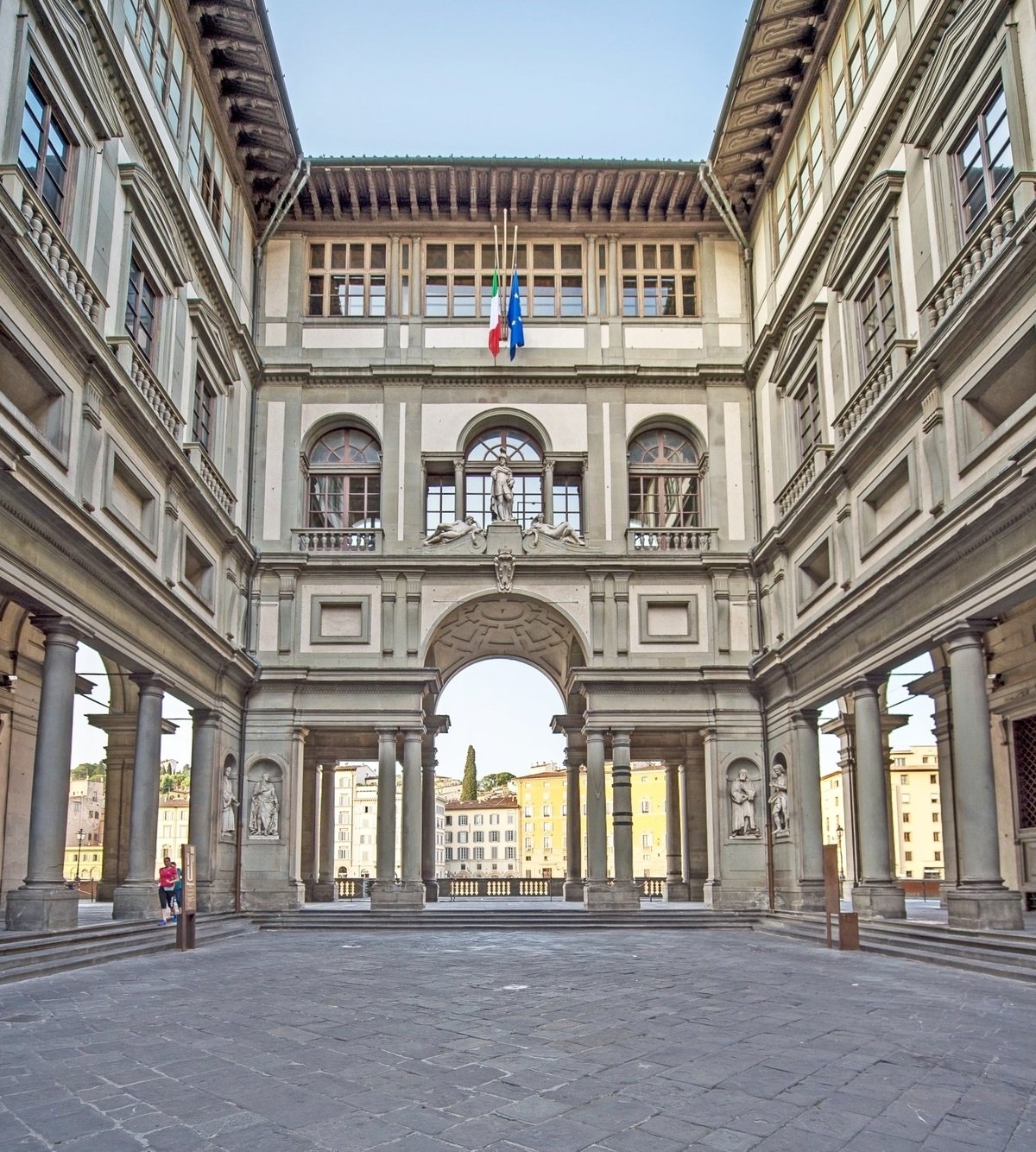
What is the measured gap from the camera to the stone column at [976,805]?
52.4 feet

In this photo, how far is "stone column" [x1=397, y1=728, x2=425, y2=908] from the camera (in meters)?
27.9

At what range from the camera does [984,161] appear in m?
16.8

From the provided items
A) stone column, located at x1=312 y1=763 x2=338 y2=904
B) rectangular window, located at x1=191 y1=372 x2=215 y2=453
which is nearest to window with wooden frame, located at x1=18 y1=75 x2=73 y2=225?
rectangular window, located at x1=191 y1=372 x2=215 y2=453

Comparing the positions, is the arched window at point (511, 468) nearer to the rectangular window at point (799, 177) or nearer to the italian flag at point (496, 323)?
the italian flag at point (496, 323)

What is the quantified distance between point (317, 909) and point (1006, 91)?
2261 centimetres

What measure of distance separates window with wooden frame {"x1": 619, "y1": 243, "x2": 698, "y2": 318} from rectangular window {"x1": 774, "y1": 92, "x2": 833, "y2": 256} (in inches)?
145

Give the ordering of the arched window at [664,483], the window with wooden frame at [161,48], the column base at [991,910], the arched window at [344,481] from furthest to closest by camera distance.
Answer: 1. the arched window at [664,483]
2. the arched window at [344,481]
3. the window with wooden frame at [161,48]
4. the column base at [991,910]

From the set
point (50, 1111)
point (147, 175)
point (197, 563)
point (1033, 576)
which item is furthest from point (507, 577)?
point (50, 1111)

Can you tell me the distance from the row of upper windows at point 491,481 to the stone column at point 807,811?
7.03 metres

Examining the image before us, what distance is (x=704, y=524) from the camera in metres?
30.3

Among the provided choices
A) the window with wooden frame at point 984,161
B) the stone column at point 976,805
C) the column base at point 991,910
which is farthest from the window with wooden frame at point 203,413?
the column base at point 991,910

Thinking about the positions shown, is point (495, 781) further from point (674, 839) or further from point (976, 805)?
point (976, 805)

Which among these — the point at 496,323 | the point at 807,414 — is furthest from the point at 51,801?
the point at 496,323

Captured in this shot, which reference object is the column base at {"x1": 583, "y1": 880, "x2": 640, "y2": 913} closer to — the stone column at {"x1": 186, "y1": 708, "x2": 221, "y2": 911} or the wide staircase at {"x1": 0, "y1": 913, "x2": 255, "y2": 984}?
the stone column at {"x1": 186, "y1": 708, "x2": 221, "y2": 911}
